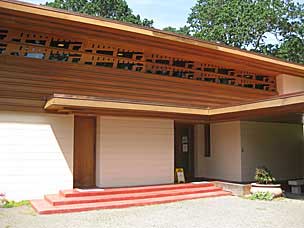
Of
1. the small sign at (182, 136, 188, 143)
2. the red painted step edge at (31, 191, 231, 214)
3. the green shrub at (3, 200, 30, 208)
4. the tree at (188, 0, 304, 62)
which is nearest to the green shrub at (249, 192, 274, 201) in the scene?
the red painted step edge at (31, 191, 231, 214)

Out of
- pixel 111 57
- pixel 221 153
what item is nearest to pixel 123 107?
pixel 111 57

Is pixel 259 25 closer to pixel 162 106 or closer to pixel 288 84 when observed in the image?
pixel 288 84

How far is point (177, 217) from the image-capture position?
284 inches

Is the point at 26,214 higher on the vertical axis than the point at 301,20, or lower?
lower

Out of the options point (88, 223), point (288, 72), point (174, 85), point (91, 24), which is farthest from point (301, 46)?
point (88, 223)

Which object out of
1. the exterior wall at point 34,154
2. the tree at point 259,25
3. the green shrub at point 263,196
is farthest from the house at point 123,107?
the tree at point 259,25

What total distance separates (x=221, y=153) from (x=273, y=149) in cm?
198

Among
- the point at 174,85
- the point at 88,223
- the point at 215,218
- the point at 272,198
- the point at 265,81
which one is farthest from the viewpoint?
the point at 265,81

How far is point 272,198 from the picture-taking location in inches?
383

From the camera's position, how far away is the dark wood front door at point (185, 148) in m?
12.9

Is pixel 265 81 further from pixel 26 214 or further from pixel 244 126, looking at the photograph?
pixel 26 214

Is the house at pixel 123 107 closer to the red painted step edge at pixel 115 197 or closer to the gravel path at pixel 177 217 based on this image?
the red painted step edge at pixel 115 197

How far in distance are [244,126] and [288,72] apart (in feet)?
11.9

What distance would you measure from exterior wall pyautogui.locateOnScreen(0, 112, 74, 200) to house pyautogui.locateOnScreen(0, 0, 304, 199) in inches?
1.0
